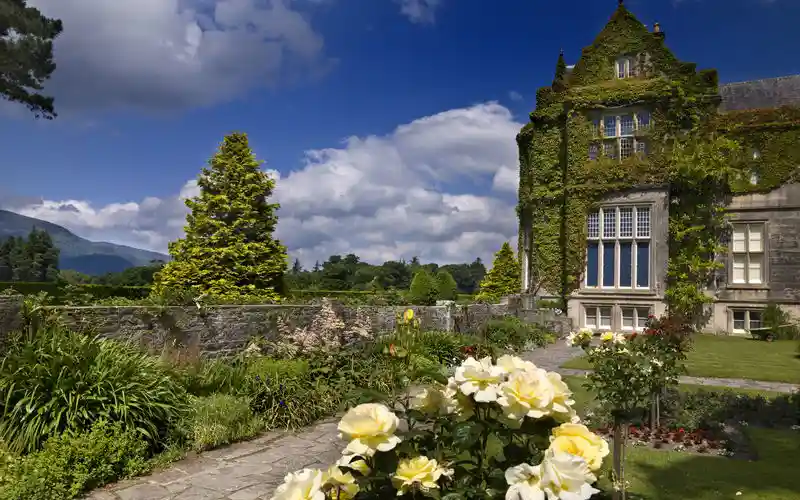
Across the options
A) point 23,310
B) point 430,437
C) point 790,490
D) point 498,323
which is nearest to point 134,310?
point 23,310

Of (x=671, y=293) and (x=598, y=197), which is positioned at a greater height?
(x=598, y=197)

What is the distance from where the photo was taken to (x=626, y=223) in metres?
20.4

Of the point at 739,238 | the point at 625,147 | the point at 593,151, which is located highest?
the point at 625,147

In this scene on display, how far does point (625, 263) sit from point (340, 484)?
20308 mm

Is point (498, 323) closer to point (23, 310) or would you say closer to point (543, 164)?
point (543, 164)

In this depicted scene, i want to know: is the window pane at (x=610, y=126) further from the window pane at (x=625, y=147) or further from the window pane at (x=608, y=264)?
the window pane at (x=608, y=264)

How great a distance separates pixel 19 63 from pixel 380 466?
23.2 m

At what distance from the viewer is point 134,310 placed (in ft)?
25.3

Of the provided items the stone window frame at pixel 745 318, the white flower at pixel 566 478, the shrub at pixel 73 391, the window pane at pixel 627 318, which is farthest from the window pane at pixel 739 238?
the white flower at pixel 566 478

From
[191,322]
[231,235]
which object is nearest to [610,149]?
[231,235]

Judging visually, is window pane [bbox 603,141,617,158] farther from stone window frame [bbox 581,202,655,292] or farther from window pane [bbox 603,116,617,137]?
stone window frame [bbox 581,202,655,292]

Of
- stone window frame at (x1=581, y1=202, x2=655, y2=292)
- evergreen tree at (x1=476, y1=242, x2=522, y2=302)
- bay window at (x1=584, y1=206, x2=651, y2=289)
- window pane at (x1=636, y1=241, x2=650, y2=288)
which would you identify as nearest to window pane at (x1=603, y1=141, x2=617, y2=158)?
stone window frame at (x1=581, y1=202, x2=655, y2=292)

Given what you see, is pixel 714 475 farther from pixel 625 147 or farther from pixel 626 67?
pixel 626 67

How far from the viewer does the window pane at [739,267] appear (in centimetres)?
1983
